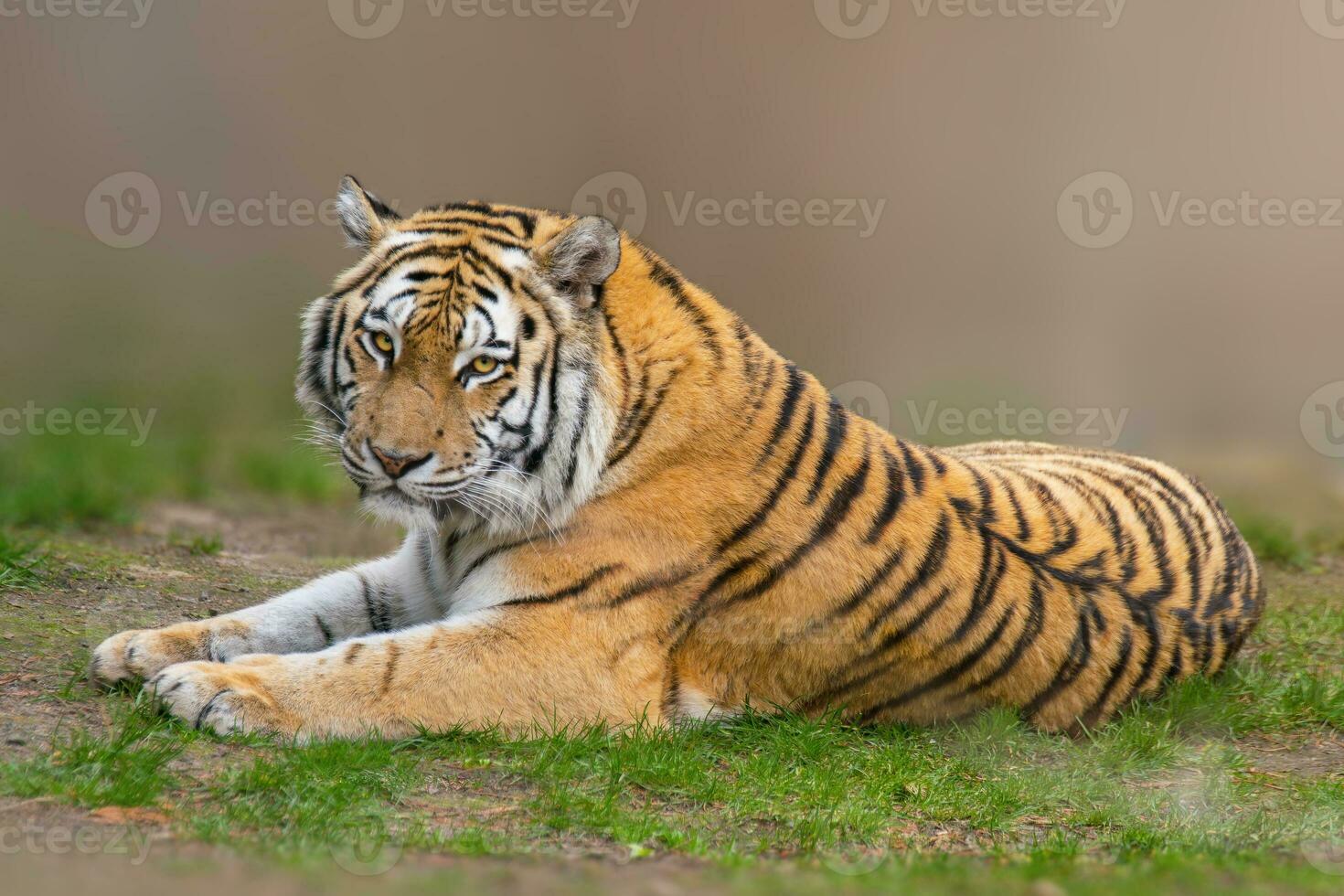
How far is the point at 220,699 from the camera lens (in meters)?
3.41

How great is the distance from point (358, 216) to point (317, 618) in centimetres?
120

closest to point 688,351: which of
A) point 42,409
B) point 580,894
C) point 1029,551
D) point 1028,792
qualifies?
point 1029,551

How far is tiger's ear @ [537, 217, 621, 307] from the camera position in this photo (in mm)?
3766

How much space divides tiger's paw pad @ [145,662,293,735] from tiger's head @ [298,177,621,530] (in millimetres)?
598

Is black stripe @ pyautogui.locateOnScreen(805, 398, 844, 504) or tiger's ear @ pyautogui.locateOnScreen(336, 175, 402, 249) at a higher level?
tiger's ear @ pyautogui.locateOnScreen(336, 175, 402, 249)

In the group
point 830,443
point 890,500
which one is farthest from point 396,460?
point 890,500

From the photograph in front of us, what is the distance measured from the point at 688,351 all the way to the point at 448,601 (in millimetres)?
1014

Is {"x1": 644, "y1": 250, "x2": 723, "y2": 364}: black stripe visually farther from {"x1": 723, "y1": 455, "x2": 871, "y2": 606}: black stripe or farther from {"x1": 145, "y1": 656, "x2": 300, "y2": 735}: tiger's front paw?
{"x1": 145, "y1": 656, "x2": 300, "y2": 735}: tiger's front paw

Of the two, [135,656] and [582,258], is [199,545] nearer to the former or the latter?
[135,656]

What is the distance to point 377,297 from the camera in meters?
3.81

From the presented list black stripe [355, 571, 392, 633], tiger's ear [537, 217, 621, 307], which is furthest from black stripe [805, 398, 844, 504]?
black stripe [355, 571, 392, 633]

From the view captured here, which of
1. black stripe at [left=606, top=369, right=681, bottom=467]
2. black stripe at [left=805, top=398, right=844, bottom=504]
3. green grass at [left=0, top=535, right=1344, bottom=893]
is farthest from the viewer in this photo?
black stripe at [left=805, top=398, right=844, bottom=504]

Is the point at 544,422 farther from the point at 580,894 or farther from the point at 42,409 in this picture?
the point at 42,409

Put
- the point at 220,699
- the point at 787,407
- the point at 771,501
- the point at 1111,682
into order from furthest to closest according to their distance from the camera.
Answer: the point at 1111,682 → the point at 787,407 → the point at 771,501 → the point at 220,699
